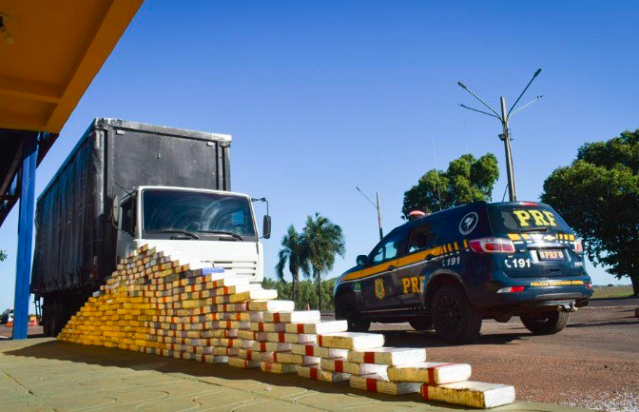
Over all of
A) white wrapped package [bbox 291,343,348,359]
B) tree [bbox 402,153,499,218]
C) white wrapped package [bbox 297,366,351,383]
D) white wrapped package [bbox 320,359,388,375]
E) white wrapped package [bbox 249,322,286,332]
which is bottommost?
white wrapped package [bbox 297,366,351,383]

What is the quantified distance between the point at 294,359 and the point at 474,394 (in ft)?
6.67

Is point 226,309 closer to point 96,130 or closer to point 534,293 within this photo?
point 534,293

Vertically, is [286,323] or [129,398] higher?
[286,323]

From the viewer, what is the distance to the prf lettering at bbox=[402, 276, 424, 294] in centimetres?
841

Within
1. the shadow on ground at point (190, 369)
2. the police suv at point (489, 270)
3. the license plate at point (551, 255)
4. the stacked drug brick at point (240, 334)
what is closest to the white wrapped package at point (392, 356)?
the stacked drug brick at point (240, 334)

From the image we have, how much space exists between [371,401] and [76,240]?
8.18 metres

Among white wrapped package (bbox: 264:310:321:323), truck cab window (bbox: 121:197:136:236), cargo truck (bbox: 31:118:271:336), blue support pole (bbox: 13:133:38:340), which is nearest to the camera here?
white wrapped package (bbox: 264:310:321:323)

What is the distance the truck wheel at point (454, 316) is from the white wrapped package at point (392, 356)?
136 inches

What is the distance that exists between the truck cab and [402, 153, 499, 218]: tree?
39793mm

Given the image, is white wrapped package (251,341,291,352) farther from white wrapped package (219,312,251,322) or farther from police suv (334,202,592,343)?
police suv (334,202,592,343)

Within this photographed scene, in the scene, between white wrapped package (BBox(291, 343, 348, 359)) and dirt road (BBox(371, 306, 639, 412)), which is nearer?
dirt road (BBox(371, 306, 639, 412))

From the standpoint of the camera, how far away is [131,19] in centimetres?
742

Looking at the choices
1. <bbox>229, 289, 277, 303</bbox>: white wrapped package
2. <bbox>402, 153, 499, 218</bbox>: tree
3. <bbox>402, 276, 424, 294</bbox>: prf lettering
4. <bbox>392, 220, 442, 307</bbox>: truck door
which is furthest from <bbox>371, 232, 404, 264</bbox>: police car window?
<bbox>402, 153, 499, 218</bbox>: tree

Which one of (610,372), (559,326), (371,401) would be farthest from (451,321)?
(371,401)
